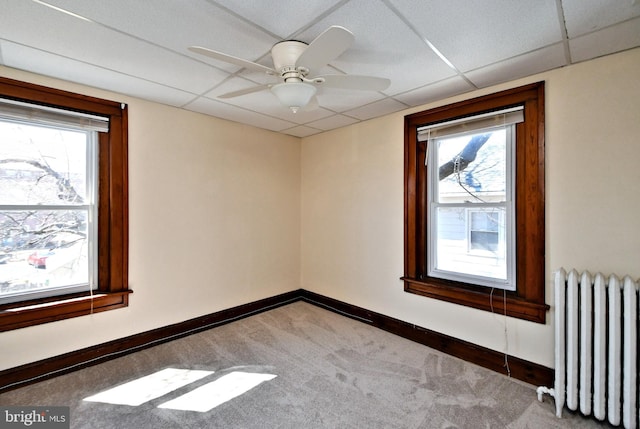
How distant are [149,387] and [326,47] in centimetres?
266

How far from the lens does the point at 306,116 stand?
3.34 metres

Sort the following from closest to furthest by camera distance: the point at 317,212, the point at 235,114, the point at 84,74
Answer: the point at 84,74 → the point at 235,114 → the point at 317,212

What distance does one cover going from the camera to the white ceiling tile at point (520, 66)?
1996 mm

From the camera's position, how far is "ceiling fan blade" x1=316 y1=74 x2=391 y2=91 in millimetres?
1745

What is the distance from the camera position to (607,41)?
6.06 feet

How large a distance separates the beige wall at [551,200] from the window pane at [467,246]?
36 cm

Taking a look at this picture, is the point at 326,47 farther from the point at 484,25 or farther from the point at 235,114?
the point at 235,114

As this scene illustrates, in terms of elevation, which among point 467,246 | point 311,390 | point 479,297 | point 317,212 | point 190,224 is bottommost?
point 311,390

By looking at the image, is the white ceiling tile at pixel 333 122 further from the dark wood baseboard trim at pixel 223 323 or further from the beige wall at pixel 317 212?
the dark wood baseboard trim at pixel 223 323

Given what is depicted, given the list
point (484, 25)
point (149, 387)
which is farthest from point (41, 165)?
point (484, 25)

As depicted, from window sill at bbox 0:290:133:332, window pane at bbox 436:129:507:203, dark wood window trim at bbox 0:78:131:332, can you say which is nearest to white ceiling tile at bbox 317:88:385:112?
window pane at bbox 436:129:507:203

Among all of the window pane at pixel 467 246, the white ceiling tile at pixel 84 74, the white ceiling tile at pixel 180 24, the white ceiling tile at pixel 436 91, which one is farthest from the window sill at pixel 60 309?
the white ceiling tile at pixel 436 91

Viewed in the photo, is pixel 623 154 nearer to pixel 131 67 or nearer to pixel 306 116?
pixel 306 116

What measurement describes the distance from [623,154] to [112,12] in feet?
10.7
